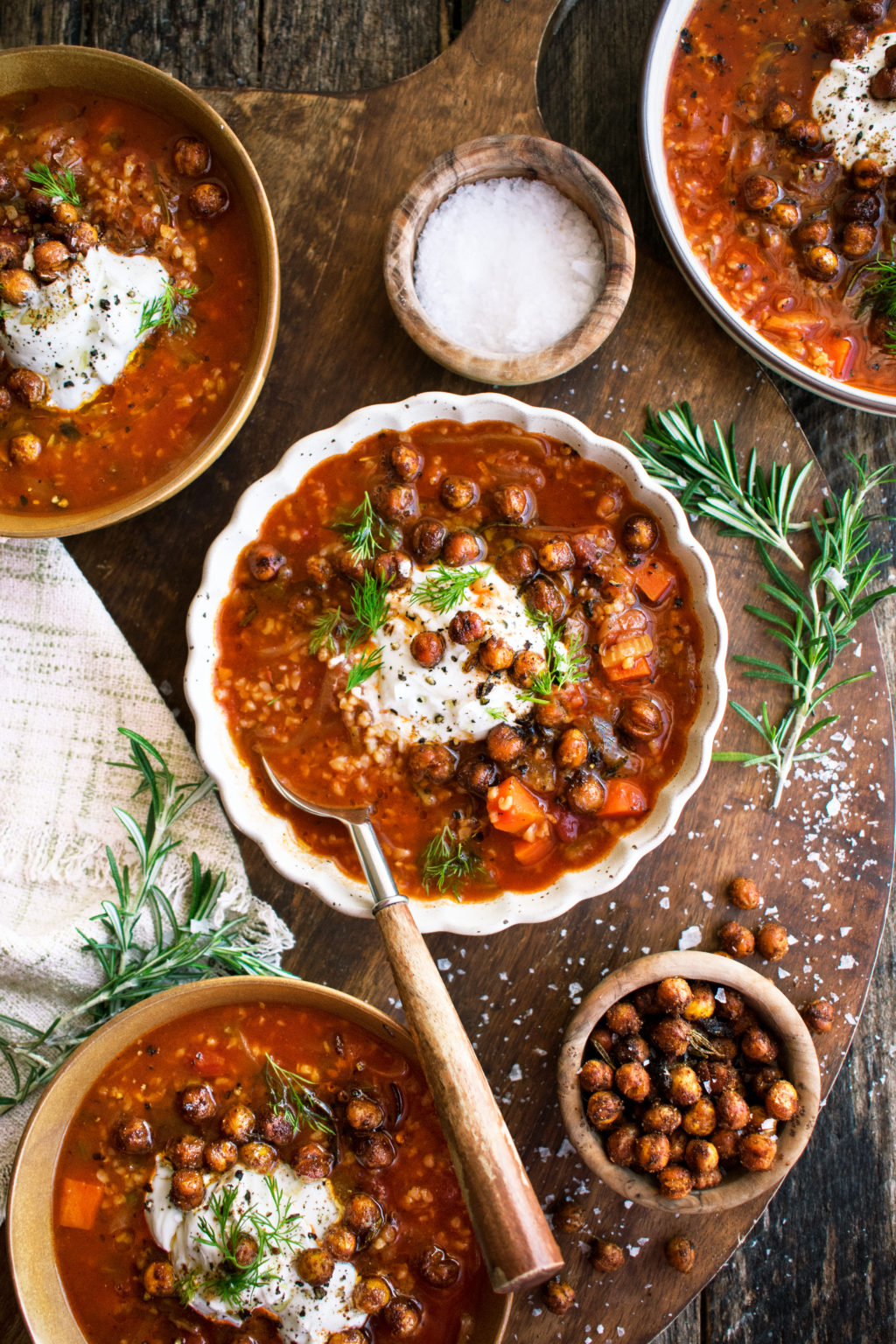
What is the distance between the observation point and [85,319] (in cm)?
305

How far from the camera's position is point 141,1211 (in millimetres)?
2961

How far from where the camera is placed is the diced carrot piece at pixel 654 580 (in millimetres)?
3037

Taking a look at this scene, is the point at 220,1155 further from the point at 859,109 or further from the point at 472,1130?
the point at 859,109

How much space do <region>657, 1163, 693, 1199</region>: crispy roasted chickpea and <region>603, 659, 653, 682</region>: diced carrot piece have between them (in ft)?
4.97

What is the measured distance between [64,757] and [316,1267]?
5.93ft

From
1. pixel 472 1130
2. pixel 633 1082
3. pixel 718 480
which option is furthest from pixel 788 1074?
pixel 718 480

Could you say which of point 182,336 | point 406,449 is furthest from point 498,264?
point 182,336

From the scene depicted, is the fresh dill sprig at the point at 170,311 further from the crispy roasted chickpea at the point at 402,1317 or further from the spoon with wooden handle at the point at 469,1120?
the crispy roasted chickpea at the point at 402,1317

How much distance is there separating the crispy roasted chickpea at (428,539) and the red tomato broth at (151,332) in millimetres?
766

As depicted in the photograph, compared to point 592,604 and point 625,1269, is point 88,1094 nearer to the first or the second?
point 625,1269

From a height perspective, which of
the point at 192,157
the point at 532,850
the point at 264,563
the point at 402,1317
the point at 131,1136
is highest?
the point at 192,157

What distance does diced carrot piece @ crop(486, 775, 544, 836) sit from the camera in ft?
9.65

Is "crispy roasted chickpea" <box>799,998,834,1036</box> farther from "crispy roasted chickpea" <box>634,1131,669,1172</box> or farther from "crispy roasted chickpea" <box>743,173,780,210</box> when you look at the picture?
"crispy roasted chickpea" <box>743,173,780,210</box>

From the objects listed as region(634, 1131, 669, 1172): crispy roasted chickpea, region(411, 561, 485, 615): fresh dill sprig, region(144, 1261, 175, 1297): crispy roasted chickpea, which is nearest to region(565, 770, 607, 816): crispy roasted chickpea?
region(411, 561, 485, 615): fresh dill sprig
